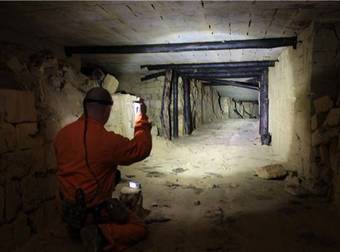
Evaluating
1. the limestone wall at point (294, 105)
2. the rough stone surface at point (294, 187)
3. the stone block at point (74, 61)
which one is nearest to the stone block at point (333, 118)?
the limestone wall at point (294, 105)

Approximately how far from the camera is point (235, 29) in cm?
465

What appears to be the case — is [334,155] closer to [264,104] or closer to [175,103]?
[264,104]

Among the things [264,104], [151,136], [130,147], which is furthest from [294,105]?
[130,147]

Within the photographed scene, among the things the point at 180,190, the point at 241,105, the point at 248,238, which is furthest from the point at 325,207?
the point at 241,105

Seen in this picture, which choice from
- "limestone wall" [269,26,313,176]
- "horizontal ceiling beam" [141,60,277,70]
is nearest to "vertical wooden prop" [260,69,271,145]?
"limestone wall" [269,26,313,176]

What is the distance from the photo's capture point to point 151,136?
3.02 meters

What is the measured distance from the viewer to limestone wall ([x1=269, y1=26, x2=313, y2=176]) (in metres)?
4.82

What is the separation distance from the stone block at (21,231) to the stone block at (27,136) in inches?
30.0

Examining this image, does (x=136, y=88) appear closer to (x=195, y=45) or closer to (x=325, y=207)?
(x=195, y=45)

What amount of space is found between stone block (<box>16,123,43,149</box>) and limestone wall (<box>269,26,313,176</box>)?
12.6ft

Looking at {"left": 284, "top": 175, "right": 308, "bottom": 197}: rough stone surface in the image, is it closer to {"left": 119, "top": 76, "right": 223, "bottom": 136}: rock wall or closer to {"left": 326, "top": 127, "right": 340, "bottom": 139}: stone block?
{"left": 326, "top": 127, "right": 340, "bottom": 139}: stone block

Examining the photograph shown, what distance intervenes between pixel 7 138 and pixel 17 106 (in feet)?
1.23

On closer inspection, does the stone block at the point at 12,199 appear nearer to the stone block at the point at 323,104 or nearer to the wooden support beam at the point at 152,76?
the stone block at the point at 323,104

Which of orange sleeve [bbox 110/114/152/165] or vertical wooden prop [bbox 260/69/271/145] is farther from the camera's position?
vertical wooden prop [bbox 260/69/271/145]
